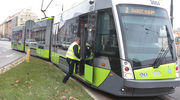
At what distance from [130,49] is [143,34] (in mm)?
623

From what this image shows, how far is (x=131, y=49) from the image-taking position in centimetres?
546

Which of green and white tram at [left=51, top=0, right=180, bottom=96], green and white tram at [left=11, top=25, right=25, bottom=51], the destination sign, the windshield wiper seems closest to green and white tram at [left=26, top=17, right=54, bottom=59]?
green and white tram at [left=11, top=25, right=25, bottom=51]

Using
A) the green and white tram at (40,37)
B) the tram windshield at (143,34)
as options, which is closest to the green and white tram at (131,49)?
the tram windshield at (143,34)

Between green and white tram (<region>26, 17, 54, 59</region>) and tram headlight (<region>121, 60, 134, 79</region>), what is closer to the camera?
tram headlight (<region>121, 60, 134, 79</region>)

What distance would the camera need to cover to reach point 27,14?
114312 mm

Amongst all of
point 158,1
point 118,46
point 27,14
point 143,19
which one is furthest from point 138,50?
point 27,14

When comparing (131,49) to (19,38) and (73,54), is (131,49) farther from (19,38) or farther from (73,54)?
(19,38)

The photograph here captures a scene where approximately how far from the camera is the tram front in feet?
17.5

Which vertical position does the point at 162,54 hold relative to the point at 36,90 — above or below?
above

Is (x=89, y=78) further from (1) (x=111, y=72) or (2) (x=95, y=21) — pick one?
(2) (x=95, y=21)

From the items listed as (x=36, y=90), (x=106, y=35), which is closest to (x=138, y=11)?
(x=106, y=35)

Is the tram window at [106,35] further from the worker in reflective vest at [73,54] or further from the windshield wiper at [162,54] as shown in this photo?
the windshield wiper at [162,54]

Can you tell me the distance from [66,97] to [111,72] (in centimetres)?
145

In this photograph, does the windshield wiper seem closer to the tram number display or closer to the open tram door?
the tram number display
